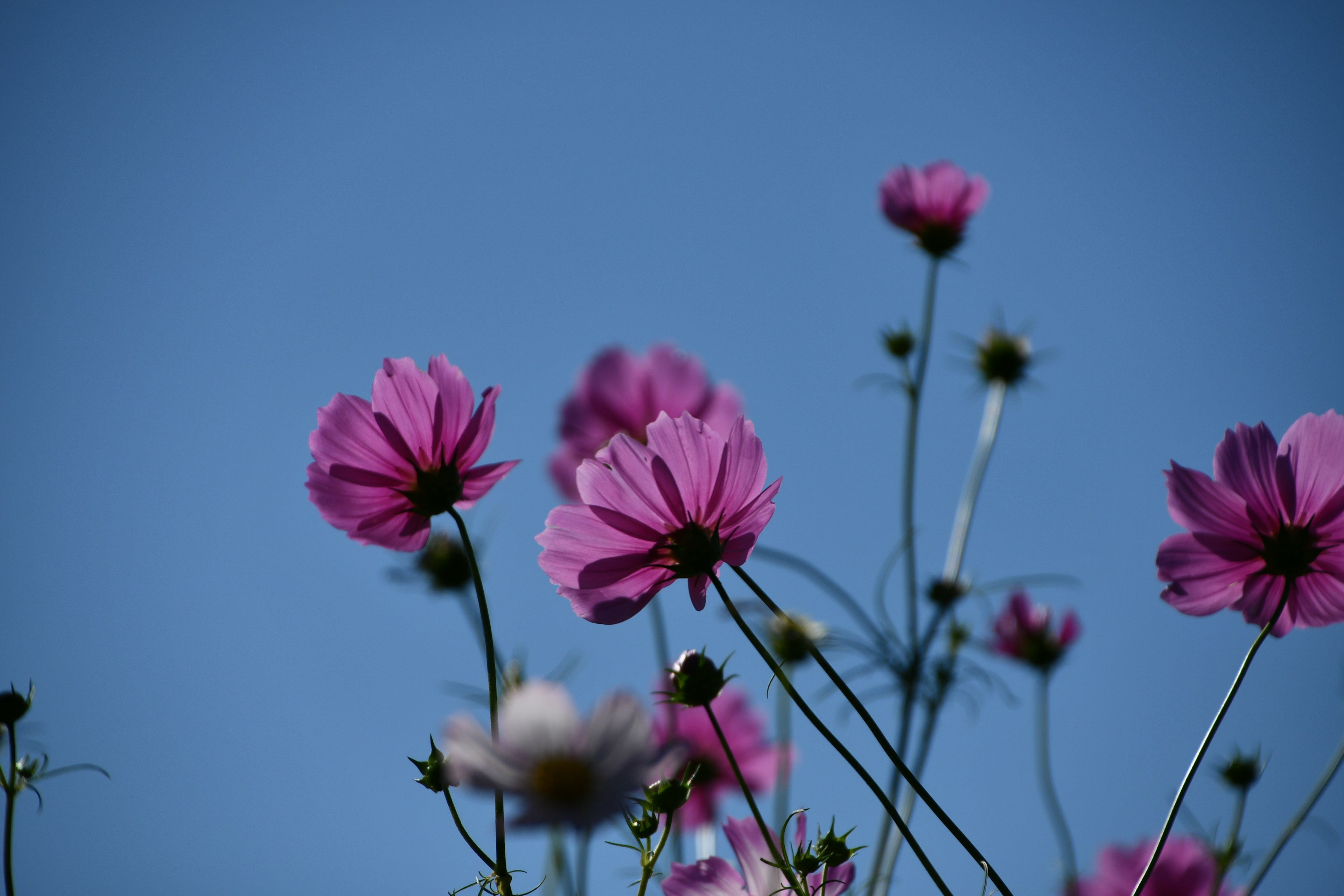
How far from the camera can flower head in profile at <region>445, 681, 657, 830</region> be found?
9.8 inches

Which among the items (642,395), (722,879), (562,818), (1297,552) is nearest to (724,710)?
(642,395)

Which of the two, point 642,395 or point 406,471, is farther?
point 642,395

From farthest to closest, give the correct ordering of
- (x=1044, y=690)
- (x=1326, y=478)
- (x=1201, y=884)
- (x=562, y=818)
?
(x=1044, y=690)
(x=1201, y=884)
(x=1326, y=478)
(x=562, y=818)

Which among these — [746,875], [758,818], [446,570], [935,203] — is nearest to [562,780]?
[758,818]

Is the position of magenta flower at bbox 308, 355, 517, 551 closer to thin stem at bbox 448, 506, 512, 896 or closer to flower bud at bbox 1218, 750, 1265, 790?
thin stem at bbox 448, 506, 512, 896

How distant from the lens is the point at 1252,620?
0.45m

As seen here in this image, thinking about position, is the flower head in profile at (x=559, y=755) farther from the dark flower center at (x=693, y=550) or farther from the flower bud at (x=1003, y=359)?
the flower bud at (x=1003, y=359)

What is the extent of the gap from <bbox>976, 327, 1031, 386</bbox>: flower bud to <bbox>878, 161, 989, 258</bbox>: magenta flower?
0.60ft

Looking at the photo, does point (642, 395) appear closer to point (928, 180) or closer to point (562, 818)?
point (928, 180)

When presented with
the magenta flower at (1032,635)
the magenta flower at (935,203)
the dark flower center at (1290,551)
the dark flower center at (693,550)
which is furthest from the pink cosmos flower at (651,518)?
the magenta flower at (1032,635)

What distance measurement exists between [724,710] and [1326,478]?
2.51 feet

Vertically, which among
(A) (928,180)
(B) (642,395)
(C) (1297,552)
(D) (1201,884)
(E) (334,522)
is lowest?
(D) (1201,884)

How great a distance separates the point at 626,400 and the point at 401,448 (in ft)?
2.09

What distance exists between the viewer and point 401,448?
49 cm
